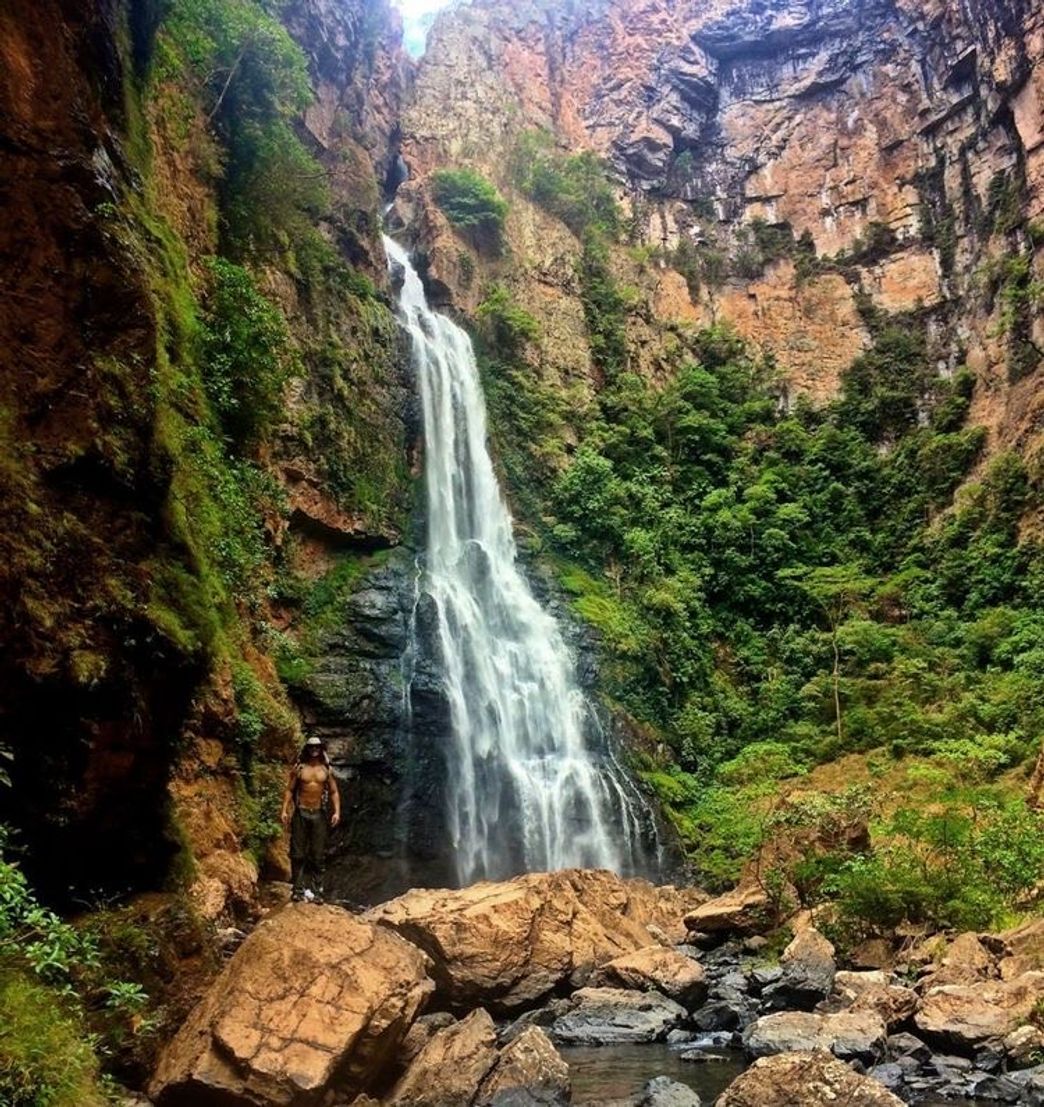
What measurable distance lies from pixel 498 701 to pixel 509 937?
31.7 feet

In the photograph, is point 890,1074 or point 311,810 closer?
point 890,1074

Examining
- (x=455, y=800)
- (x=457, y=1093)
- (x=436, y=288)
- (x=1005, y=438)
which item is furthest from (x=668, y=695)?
(x=457, y=1093)

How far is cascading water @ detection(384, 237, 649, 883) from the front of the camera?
693 inches

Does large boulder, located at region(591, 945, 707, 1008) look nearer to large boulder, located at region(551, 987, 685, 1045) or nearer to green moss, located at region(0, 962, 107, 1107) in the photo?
large boulder, located at region(551, 987, 685, 1045)

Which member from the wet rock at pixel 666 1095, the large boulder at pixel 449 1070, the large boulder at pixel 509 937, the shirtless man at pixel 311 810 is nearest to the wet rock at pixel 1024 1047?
the wet rock at pixel 666 1095

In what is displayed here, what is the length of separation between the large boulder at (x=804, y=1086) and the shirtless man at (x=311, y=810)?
455 centimetres

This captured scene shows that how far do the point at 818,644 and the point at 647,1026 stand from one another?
19283mm

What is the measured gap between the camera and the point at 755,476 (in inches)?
1252

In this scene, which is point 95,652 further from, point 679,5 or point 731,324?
point 679,5

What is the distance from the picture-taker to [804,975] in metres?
9.52

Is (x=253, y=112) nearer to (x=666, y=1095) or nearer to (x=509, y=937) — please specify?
(x=509, y=937)

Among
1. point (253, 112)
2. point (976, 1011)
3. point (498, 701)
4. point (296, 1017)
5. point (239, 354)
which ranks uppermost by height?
point (253, 112)

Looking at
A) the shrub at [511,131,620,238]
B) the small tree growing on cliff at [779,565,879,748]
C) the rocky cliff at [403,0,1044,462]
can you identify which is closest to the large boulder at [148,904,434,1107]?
the small tree growing on cliff at [779,565,879,748]

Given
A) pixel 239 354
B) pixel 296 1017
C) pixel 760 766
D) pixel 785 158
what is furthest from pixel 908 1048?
pixel 785 158
